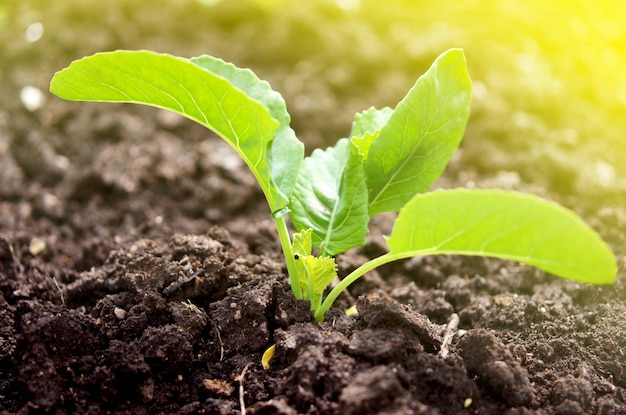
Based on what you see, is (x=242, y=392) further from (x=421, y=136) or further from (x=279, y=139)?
(x=421, y=136)

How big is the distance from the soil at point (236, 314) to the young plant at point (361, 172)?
0.17 m

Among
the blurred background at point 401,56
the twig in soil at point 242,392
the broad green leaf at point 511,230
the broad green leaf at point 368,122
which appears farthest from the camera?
the blurred background at point 401,56

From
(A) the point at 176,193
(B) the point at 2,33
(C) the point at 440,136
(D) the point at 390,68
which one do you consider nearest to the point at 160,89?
(C) the point at 440,136

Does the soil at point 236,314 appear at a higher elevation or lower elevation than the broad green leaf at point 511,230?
lower

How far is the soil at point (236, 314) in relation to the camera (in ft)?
4.22

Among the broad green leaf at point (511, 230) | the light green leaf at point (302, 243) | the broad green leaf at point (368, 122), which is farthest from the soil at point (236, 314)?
the broad green leaf at point (368, 122)

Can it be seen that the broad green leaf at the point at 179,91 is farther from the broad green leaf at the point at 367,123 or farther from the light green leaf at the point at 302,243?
A: the broad green leaf at the point at 367,123

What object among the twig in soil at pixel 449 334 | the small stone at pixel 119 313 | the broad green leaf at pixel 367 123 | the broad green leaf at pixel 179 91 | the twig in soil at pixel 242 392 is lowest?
the twig in soil at pixel 449 334

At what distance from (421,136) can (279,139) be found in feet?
1.03

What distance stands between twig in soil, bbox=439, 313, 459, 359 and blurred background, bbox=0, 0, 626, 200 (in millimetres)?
765

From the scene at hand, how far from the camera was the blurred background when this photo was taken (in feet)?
7.98

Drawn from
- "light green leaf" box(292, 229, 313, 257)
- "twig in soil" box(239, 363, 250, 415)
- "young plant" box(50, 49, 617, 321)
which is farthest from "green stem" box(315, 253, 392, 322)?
"twig in soil" box(239, 363, 250, 415)

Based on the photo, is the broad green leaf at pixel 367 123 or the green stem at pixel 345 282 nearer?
the green stem at pixel 345 282

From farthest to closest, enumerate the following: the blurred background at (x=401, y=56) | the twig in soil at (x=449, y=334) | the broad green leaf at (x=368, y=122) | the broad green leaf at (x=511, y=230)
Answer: the blurred background at (x=401, y=56), the broad green leaf at (x=368, y=122), the twig in soil at (x=449, y=334), the broad green leaf at (x=511, y=230)
